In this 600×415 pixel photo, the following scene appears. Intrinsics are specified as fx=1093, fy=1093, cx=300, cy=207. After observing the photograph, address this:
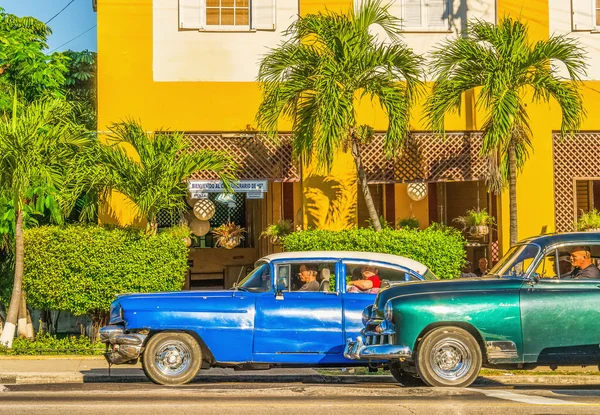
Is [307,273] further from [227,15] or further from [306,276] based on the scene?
[227,15]

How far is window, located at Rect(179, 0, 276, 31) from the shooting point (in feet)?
64.6

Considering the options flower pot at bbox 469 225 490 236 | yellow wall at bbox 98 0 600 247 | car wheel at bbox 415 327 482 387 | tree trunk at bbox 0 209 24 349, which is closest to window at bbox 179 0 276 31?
yellow wall at bbox 98 0 600 247

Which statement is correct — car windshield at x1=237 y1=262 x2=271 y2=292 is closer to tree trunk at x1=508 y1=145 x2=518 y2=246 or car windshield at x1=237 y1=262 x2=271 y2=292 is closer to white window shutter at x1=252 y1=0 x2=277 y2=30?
tree trunk at x1=508 y1=145 x2=518 y2=246

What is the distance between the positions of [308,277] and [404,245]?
192 inches

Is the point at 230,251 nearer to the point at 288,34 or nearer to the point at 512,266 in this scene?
the point at 288,34

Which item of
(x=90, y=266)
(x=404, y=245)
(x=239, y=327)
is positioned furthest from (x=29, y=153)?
(x=404, y=245)

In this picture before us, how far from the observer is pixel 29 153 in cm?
1702

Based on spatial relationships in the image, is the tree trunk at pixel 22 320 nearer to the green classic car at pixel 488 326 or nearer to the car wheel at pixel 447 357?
the green classic car at pixel 488 326

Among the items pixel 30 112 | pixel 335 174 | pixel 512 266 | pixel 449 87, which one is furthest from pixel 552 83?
pixel 30 112

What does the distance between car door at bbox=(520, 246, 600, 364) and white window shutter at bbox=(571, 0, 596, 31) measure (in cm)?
929

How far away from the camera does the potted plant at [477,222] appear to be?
20438 millimetres

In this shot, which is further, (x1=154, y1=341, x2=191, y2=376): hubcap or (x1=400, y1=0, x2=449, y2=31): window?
(x1=400, y1=0, x2=449, y2=31): window

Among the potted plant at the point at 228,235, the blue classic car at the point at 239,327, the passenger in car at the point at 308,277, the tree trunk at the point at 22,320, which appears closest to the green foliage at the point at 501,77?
the potted plant at the point at 228,235

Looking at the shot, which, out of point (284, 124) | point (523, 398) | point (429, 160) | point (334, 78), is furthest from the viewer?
point (429, 160)
